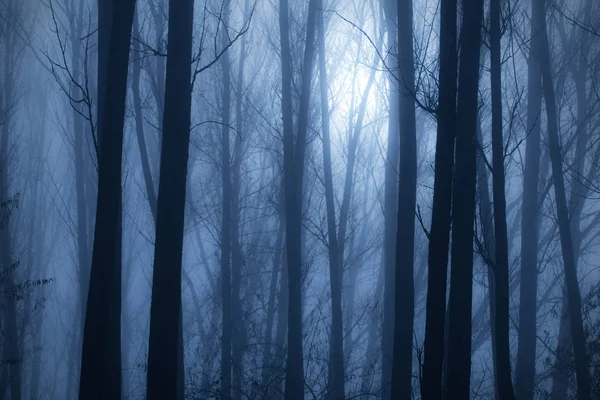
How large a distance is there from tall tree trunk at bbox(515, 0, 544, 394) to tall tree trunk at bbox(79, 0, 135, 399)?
888 centimetres

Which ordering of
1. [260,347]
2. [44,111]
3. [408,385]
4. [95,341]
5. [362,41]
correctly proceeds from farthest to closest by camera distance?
[44,111]
[362,41]
[260,347]
[408,385]
[95,341]

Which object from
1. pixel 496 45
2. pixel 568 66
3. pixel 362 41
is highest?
pixel 362 41

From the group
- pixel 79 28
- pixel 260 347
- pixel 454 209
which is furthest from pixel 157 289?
pixel 79 28

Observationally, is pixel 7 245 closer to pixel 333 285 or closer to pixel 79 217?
pixel 79 217

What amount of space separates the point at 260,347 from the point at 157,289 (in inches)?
491

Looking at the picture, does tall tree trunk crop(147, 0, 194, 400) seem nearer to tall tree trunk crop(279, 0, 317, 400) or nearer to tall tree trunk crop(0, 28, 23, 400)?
tall tree trunk crop(279, 0, 317, 400)

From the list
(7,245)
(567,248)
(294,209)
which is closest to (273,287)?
(294,209)

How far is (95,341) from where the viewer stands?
662 cm

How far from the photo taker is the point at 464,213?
732 cm

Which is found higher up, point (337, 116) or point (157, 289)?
point (337, 116)

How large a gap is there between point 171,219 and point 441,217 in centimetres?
289

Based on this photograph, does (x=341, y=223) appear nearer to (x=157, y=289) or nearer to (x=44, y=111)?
(x=157, y=289)

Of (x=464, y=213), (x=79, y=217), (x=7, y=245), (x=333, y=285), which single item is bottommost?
(x=333, y=285)

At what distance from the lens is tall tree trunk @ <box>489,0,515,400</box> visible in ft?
29.8
